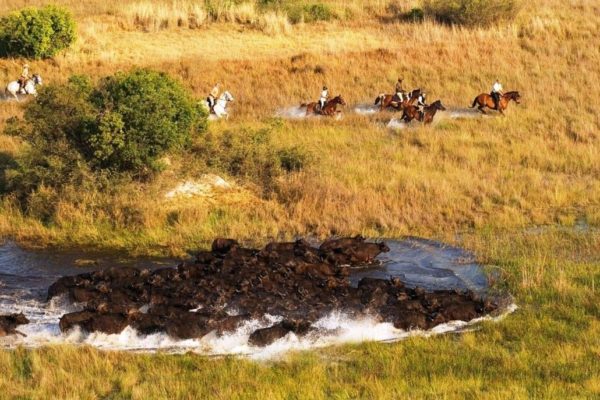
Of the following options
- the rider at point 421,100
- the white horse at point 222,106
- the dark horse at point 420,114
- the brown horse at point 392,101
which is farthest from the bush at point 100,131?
the rider at point 421,100

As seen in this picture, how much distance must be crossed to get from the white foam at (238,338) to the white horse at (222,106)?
15.5m

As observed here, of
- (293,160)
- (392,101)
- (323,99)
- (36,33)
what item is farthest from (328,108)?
(36,33)

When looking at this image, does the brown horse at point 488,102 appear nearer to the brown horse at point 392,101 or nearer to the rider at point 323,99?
the brown horse at point 392,101

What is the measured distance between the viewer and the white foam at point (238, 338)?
11.0m

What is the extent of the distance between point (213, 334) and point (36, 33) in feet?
83.7

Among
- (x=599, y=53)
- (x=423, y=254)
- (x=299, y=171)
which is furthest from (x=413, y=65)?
(x=423, y=254)

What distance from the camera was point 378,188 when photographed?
1911cm

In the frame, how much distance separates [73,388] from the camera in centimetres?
948

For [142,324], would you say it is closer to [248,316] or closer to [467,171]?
[248,316]

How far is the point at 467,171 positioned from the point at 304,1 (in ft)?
86.9

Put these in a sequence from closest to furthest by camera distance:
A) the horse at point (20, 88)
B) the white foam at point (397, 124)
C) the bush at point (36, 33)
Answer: the white foam at point (397, 124), the horse at point (20, 88), the bush at point (36, 33)

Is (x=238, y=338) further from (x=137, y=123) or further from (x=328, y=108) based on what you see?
(x=328, y=108)

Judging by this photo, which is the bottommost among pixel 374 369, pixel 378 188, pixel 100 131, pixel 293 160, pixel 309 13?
pixel 378 188

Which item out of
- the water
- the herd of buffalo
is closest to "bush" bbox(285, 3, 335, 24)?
the water
